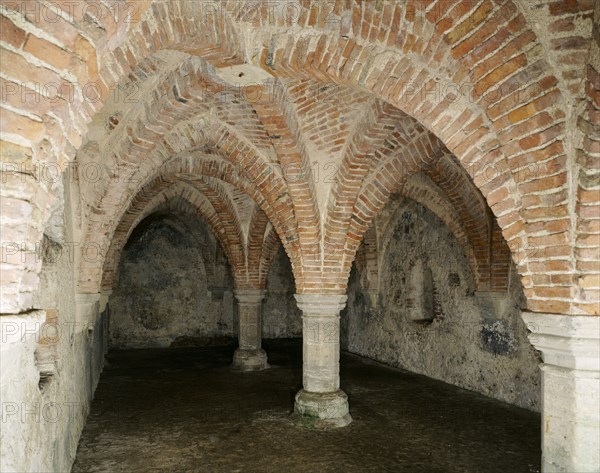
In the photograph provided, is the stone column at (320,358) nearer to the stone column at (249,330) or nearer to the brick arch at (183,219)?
the stone column at (249,330)

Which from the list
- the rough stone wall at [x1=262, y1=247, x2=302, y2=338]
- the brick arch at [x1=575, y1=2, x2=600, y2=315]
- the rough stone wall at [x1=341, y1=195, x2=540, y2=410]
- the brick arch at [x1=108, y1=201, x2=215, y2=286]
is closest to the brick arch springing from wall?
the brick arch at [x1=108, y1=201, x2=215, y2=286]

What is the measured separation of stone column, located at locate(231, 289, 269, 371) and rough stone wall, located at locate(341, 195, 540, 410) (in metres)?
2.82

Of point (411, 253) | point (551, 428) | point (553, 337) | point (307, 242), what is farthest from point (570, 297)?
point (411, 253)

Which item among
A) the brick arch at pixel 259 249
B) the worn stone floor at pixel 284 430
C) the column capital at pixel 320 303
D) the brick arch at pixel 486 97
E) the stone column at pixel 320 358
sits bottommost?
the worn stone floor at pixel 284 430

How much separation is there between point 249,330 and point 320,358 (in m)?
3.64

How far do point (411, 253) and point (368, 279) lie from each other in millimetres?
1606

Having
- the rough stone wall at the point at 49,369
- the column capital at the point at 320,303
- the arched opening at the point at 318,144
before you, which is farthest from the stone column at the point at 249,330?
the rough stone wall at the point at 49,369

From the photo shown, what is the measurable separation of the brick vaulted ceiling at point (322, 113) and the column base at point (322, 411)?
1342 millimetres

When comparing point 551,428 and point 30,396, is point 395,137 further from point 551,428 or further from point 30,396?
point 30,396

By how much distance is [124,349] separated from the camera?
13500 millimetres

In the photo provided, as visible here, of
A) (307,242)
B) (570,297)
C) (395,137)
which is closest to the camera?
(570,297)

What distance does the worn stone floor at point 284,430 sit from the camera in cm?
514

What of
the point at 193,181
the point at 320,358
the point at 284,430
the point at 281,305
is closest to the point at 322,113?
the point at 320,358

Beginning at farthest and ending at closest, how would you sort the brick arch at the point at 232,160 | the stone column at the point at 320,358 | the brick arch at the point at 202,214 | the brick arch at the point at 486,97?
the brick arch at the point at 202,214 → the stone column at the point at 320,358 → the brick arch at the point at 232,160 → the brick arch at the point at 486,97
